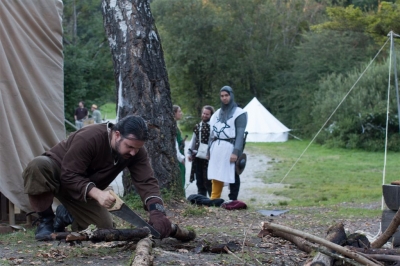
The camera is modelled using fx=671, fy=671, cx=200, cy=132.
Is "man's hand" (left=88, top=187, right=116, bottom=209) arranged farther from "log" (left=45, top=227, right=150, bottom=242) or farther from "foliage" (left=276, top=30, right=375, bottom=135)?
"foliage" (left=276, top=30, right=375, bottom=135)

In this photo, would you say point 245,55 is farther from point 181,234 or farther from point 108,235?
point 108,235

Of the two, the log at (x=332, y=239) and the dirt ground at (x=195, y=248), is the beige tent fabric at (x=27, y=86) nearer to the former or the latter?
the dirt ground at (x=195, y=248)

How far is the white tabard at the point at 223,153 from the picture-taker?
405 inches

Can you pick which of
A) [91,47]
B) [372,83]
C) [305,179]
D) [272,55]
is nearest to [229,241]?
[305,179]

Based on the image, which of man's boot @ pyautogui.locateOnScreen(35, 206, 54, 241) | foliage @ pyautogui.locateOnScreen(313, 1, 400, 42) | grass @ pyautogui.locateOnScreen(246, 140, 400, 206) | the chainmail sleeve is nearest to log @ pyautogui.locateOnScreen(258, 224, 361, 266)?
man's boot @ pyautogui.locateOnScreen(35, 206, 54, 241)

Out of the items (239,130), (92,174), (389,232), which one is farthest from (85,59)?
(389,232)

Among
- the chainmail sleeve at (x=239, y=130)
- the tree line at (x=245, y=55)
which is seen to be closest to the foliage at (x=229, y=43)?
the tree line at (x=245, y=55)

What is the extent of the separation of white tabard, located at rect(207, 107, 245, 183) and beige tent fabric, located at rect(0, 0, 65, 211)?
337cm

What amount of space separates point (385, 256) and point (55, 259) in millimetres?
2506

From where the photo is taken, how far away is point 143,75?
8.55 meters

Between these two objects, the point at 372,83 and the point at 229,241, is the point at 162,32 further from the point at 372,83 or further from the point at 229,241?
the point at 229,241

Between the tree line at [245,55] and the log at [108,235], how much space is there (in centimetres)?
2430

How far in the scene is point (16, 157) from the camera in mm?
6875

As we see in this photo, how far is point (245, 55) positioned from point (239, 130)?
99.7 ft
